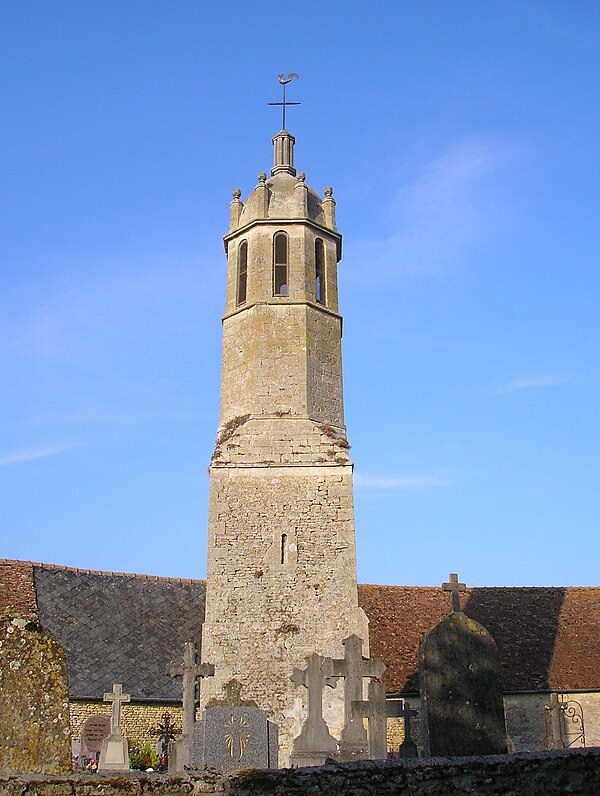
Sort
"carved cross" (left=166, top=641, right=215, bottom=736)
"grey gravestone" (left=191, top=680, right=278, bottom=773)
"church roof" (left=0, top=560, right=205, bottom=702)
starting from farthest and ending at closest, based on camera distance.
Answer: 1. "church roof" (left=0, top=560, right=205, bottom=702)
2. "carved cross" (left=166, top=641, right=215, bottom=736)
3. "grey gravestone" (left=191, top=680, right=278, bottom=773)

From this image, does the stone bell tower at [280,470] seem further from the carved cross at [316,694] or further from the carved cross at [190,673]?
the carved cross at [316,694]

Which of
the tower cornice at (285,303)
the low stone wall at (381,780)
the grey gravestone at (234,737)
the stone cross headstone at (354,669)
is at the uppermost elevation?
the tower cornice at (285,303)

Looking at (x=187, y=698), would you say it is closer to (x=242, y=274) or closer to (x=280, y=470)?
(x=280, y=470)

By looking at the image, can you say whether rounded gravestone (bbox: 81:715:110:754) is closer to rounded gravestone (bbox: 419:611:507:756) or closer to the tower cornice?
the tower cornice

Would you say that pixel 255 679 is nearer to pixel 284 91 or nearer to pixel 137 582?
pixel 137 582

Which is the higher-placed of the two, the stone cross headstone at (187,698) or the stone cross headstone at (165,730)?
the stone cross headstone at (187,698)

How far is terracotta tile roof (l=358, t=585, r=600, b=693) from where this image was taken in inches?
765

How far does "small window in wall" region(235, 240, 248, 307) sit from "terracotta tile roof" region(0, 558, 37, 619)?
9268 mm

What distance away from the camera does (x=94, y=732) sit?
1859 centimetres

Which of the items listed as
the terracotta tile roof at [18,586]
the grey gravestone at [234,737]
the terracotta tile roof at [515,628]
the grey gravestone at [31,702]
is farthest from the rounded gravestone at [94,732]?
the grey gravestone at [31,702]

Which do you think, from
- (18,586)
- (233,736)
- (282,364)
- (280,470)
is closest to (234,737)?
(233,736)

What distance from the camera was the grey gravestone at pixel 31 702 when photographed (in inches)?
197

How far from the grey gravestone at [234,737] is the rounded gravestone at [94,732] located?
20.7 feet

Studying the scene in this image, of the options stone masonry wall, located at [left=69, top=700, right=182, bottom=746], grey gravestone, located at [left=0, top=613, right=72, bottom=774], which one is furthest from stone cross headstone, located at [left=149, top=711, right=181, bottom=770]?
grey gravestone, located at [left=0, top=613, right=72, bottom=774]
